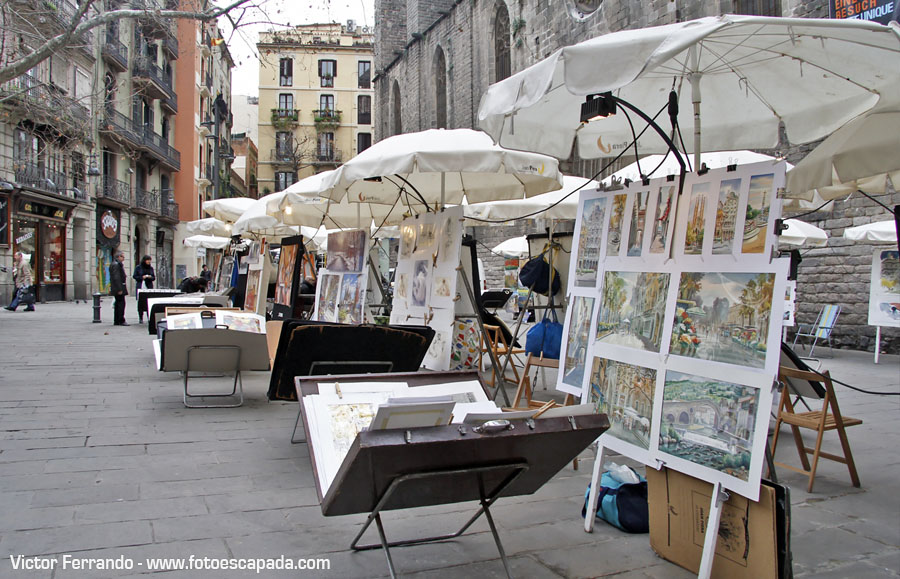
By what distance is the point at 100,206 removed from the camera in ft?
98.6

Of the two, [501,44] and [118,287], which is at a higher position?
[501,44]

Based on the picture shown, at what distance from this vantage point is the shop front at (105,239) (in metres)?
29.7

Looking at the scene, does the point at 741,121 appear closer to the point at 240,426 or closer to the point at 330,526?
the point at 330,526

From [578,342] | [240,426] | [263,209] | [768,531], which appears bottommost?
[240,426]

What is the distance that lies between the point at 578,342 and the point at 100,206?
30796mm

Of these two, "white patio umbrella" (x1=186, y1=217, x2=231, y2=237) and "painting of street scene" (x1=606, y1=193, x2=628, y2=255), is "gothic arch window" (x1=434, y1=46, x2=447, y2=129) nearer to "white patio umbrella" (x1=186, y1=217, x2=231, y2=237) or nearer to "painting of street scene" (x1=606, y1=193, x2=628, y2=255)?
"white patio umbrella" (x1=186, y1=217, x2=231, y2=237)

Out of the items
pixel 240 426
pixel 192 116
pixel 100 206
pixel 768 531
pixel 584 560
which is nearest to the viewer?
pixel 768 531

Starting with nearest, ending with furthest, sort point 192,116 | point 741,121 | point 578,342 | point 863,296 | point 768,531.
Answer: point 768,531
point 578,342
point 741,121
point 863,296
point 192,116

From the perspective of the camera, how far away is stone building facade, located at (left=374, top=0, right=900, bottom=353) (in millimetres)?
11836

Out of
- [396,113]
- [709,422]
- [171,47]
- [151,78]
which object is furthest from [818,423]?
[171,47]

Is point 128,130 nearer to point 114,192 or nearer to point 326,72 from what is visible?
point 114,192

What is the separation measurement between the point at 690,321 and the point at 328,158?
5768cm

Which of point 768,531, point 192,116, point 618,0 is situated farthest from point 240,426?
point 192,116

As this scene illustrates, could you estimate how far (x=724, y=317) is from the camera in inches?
115
